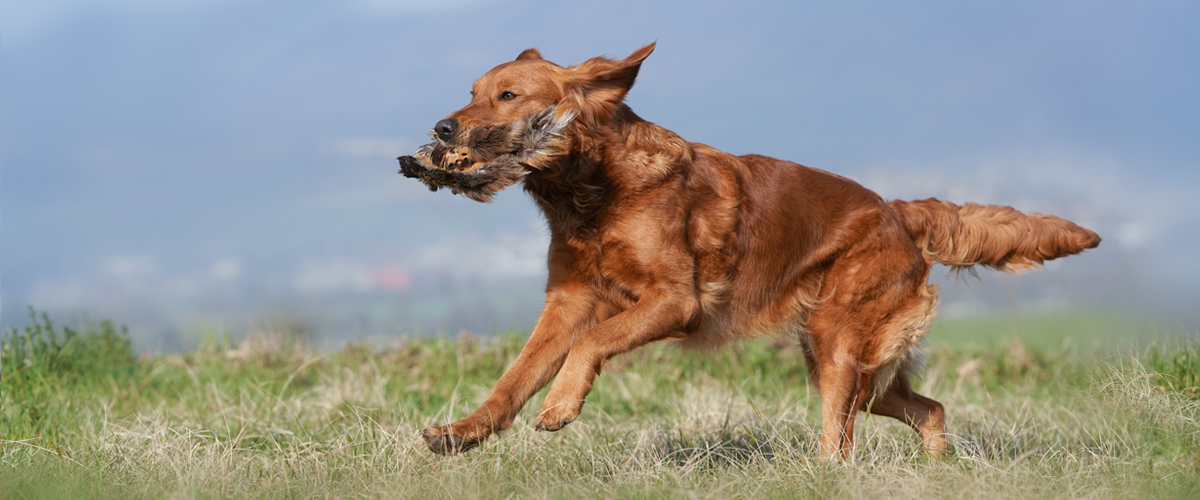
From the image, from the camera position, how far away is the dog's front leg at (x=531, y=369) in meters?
3.75

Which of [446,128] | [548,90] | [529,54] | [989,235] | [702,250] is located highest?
[529,54]

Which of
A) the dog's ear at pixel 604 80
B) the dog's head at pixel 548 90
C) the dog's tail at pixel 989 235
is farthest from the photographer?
the dog's tail at pixel 989 235

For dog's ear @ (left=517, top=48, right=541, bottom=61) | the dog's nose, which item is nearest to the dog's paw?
the dog's nose

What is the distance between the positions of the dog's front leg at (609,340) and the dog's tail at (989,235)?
1654 millimetres

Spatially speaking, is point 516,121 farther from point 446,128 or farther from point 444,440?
point 444,440

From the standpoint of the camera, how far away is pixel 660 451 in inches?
198

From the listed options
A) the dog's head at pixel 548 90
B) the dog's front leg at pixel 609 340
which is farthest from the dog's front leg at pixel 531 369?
the dog's head at pixel 548 90

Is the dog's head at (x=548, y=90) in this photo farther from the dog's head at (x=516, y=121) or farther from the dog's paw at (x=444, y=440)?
the dog's paw at (x=444, y=440)

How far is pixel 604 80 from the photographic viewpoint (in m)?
4.41

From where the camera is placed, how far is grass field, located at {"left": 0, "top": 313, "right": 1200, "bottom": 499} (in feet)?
13.3

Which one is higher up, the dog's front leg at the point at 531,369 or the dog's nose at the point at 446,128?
the dog's nose at the point at 446,128

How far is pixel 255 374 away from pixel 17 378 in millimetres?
1852

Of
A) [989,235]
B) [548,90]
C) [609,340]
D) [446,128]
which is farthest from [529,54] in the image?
[989,235]

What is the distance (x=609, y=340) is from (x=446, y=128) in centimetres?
112
